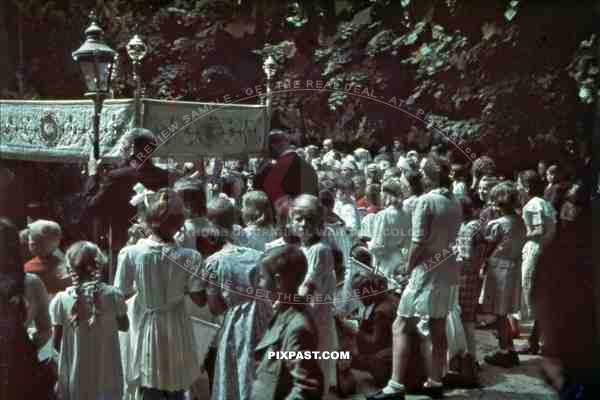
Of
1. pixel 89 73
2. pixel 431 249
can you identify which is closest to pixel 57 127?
pixel 89 73

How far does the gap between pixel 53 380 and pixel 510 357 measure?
2593mm

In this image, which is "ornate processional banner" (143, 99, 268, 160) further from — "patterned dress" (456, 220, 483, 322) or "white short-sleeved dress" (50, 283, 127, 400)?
"patterned dress" (456, 220, 483, 322)

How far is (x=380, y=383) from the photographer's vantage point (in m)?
4.86

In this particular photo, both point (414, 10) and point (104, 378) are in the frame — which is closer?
point (414, 10)

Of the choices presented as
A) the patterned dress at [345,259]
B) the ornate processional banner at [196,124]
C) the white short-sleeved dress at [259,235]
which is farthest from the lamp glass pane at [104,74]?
the patterned dress at [345,259]

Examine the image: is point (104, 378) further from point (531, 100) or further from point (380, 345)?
point (531, 100)

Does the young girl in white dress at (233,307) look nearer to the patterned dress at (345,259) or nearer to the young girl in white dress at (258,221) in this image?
the young girl in white dress at (258,221)

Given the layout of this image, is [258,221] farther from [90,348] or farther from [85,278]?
[90,348]

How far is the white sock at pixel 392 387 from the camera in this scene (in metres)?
4.83

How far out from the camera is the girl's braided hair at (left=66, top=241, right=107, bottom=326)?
427 cm

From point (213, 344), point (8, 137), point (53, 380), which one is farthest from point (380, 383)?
point (8, 137)

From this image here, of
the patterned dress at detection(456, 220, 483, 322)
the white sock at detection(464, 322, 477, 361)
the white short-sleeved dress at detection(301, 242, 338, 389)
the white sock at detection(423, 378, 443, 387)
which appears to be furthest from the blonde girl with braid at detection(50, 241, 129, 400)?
the white sock at detection(464, 322, 477, 361)

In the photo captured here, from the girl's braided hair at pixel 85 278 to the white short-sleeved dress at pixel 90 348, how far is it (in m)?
0.01

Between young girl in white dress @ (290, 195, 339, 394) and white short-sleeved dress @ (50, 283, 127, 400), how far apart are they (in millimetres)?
917
